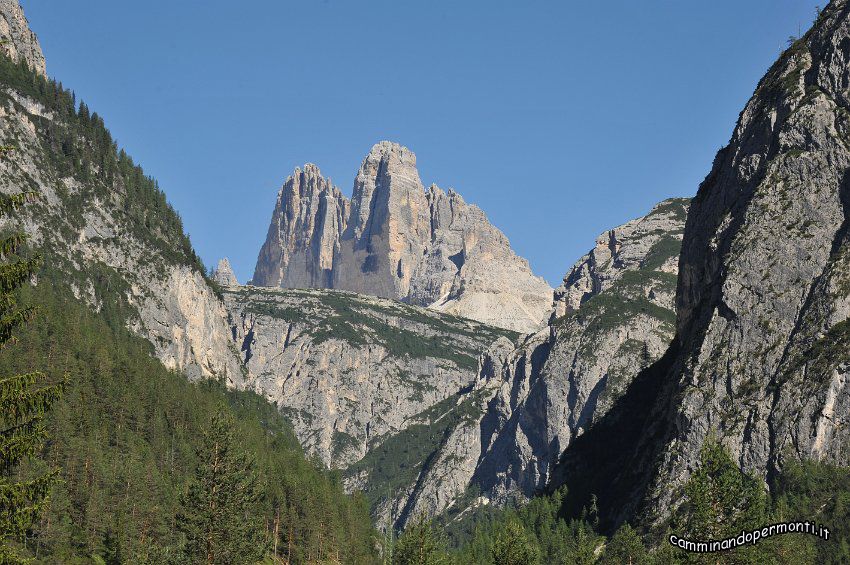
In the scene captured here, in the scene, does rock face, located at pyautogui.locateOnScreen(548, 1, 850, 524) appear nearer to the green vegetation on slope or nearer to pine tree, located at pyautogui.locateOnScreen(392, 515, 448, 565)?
the green vegetation on slope

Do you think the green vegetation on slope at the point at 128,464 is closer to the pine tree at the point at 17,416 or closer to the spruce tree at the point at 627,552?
the spruce tree at the point at 627,552

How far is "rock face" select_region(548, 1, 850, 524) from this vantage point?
16350 centimetres

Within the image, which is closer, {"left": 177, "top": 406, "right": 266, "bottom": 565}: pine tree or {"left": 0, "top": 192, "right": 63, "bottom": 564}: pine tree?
{"left": 0, "top": 192, "right": 63, "bottom": 564}: pine tree

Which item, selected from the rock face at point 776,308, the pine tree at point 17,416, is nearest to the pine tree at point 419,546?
the pine tree at point 17,416

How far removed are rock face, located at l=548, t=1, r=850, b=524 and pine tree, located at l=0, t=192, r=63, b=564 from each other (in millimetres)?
143148

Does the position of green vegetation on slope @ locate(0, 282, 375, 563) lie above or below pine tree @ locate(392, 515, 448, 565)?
above

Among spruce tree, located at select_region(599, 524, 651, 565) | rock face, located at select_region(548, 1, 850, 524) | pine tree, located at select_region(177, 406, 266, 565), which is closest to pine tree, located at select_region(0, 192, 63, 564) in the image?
pine tree, located at select_region(177, 406, 266, 565)

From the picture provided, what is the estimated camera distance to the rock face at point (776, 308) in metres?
164

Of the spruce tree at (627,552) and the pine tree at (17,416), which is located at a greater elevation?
the spruce tree at (627,552)

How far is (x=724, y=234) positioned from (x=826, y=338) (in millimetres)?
33025

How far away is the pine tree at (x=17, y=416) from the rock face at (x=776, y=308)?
143148 mm

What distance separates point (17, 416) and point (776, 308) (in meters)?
161

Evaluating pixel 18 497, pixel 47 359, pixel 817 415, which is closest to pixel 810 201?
pixel 817 415

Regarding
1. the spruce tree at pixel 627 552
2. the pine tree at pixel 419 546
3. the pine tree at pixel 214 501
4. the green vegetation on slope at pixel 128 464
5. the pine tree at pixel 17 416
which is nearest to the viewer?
the pine tree at pixel 17 416
